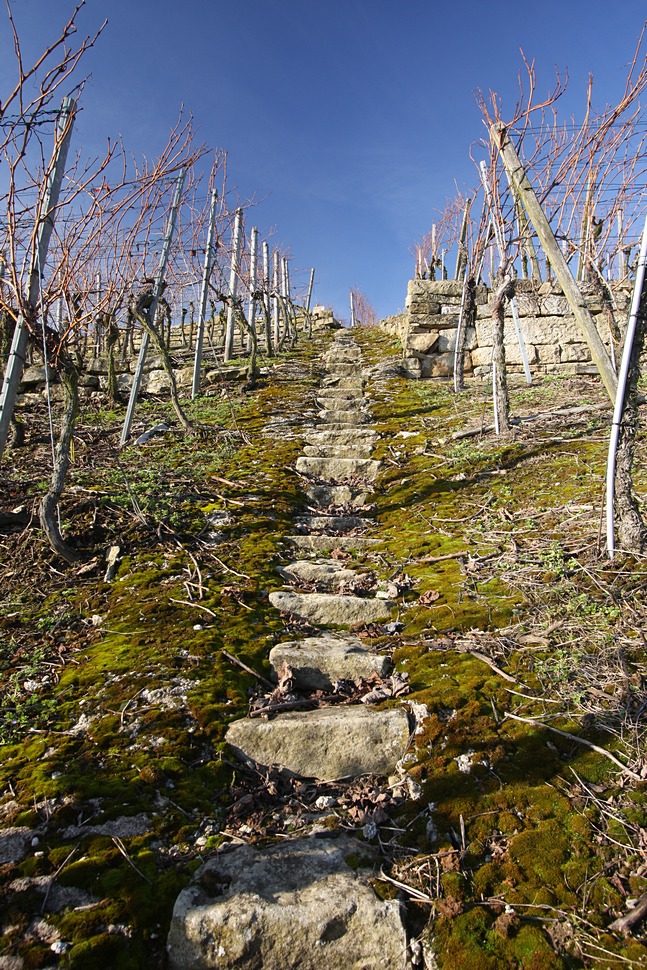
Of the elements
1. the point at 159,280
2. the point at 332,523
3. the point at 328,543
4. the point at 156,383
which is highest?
the point at 159,280

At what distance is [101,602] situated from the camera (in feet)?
12.7

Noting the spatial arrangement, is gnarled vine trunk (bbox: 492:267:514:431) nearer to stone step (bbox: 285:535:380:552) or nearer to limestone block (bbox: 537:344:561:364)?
stone step (bbox: 285:535:380:552)

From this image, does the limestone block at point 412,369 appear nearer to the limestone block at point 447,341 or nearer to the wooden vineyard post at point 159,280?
the limestone block at point 447,341

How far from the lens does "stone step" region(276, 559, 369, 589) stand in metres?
4.21

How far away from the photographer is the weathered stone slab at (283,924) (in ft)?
5.41

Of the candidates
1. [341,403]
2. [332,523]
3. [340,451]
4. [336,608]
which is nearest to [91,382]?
[341,403]

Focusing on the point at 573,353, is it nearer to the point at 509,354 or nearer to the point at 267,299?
the point at 509,354

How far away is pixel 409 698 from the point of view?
8.79 feet

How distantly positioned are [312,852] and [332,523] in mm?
3583

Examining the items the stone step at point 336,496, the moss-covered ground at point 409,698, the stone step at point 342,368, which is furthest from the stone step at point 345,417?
the stone step at point 342,368

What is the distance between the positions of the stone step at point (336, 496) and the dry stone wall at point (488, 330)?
5.88 m

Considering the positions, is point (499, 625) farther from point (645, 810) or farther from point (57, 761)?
point (57, 761)

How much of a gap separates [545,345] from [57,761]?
11147mm

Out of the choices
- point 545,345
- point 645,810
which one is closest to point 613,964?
point 645,810
